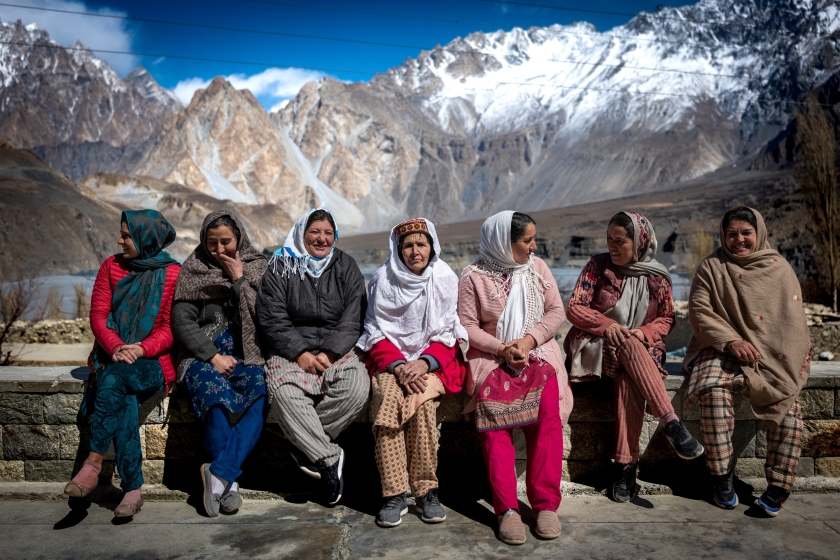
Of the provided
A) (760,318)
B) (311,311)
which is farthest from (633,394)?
(311,311)

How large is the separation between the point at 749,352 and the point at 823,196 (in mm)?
13244

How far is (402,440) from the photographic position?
285 centimetres

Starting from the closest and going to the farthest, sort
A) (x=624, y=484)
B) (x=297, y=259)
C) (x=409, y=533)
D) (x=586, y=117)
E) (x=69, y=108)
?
(x=409, y=533) → (x=624, y=484) → (x=297, y=259) → (x=586, y=117) → (x=69, y=108)

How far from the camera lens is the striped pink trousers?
2959 millimetres

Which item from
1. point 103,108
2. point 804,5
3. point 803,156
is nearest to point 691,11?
point 804,5

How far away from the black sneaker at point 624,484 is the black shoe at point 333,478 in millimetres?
1258

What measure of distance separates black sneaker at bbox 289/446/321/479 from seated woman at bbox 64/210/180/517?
70cm

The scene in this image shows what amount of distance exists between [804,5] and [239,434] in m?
137

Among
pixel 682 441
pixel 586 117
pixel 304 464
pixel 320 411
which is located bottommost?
pixel 304 464

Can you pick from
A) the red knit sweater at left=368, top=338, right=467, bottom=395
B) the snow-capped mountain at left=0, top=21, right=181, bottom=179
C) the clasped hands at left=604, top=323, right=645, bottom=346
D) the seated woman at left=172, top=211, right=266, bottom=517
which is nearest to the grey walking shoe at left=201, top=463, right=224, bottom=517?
the seated woman at left=172, top=211, right=266, bottom=517

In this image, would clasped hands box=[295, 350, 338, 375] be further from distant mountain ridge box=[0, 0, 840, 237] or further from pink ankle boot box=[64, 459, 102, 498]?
distant mountain ridge box=[0, 0, 840, 237]

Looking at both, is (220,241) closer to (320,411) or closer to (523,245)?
(320,411)

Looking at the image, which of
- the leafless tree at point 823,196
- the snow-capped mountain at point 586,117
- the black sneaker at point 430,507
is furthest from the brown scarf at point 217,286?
the snow-capped mountain at point 586,117

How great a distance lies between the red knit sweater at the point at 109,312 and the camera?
9.95ft
